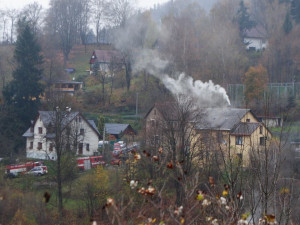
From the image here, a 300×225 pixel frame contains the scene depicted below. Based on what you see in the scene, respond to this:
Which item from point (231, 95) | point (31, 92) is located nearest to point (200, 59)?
point (231, 95)

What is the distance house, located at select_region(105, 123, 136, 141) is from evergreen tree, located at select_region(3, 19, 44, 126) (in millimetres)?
5705

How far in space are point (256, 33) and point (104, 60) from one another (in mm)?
17415

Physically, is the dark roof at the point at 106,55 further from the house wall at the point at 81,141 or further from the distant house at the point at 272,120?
the distant house at the point at 272,120

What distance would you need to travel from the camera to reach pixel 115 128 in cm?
3375

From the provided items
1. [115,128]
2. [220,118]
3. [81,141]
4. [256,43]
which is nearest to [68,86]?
[115,128]

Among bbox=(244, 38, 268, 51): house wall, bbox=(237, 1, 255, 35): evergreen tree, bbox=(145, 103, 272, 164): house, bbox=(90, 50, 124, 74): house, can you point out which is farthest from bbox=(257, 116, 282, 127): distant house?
bbox=(244, 38, 268, 51): house wall

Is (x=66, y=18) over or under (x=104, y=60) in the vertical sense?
→ over

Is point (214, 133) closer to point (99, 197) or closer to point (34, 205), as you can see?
point (99, 197)

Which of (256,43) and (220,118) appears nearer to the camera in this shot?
(220,118)

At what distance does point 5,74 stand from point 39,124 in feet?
44.3

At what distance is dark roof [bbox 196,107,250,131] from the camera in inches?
1005

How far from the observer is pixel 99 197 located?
1975cm

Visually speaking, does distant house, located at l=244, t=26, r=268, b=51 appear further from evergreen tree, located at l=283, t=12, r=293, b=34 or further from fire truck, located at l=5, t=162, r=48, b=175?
fire truck, located at l=5, t=162, r=48, b=175

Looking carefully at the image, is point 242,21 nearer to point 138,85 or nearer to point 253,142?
point 138,85
